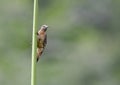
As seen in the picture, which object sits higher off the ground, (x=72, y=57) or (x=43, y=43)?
(x=43, y=43)

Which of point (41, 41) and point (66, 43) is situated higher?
point (41, 41)

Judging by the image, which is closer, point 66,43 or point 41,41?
point 41,41

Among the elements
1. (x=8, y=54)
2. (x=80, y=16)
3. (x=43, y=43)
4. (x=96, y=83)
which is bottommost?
(x=96, y=83)

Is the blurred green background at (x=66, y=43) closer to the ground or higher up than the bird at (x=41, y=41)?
closer to the ground

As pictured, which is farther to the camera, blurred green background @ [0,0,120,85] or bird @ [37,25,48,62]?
blurred green background @ [0,0,120,85]

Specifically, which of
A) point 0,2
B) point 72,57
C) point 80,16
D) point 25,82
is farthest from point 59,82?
point 0,2

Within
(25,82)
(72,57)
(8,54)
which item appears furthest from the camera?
(72,57)

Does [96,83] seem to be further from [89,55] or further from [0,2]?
[0,2]

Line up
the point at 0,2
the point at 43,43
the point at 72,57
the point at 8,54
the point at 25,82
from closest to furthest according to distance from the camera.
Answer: the point at 43,43, the point at 25,82, the point at 8,54, the point at 72,57, the point at 0,2
